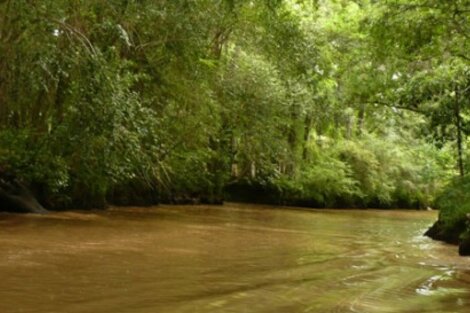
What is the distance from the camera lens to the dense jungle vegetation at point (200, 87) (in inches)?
452

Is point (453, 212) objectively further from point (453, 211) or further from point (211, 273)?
point (211, 273)

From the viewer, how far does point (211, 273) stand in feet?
21.1

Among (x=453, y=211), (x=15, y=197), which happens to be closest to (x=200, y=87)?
(x=15, y=197)

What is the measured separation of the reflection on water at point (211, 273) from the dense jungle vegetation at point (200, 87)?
8.27 feet

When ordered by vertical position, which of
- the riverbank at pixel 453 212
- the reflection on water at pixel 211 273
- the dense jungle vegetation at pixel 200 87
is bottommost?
the reflection on water at pixel 211 273

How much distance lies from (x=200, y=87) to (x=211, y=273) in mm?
12509

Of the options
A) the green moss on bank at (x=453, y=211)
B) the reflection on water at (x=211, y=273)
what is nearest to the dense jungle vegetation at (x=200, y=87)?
the green moss on bank at (x=453, y=211)

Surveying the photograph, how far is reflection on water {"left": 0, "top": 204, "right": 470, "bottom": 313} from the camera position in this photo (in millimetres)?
4812

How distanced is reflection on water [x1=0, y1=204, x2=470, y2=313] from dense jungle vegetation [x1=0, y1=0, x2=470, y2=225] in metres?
2.52

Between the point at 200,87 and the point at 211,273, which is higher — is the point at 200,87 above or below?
above

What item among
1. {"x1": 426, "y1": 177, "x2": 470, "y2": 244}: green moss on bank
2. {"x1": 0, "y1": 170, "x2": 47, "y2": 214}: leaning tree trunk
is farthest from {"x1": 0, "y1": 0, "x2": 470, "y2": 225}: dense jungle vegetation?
{"x1": 0, "y1": 170, "x2": 47, "y2": 214}: leaning tree trunk

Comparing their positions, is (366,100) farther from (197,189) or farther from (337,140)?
(337,140)

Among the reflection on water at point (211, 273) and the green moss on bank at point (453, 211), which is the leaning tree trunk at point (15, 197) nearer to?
the reflection on water at point (211, 273)

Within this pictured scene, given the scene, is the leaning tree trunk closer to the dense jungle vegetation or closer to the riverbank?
the dense jungle vegetation
